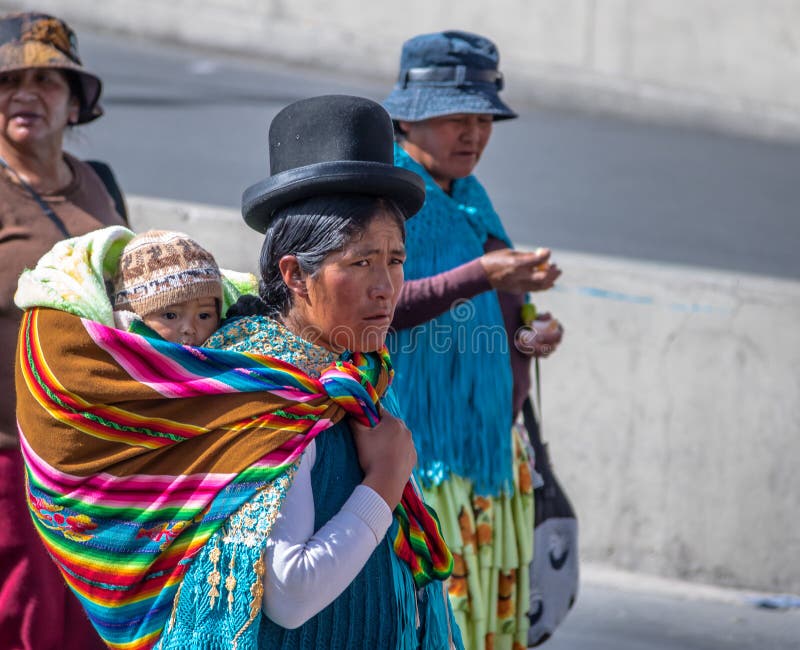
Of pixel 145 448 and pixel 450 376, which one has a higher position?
pixel 145 448

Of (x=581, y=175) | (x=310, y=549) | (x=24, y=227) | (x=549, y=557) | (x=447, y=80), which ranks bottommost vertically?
(x=549, y=557)

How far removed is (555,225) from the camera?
27.1 feet

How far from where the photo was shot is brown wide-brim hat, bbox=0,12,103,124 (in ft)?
12.1

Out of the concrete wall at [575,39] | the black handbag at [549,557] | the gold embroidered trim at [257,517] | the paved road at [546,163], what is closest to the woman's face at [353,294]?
the gold embroidered trim at [257,517]

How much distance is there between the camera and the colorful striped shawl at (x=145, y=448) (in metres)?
2.04

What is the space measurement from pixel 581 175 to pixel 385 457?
314 inches

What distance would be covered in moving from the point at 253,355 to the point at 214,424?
13 centimetres

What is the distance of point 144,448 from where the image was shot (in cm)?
205

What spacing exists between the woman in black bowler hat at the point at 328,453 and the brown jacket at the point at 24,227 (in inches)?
49.2

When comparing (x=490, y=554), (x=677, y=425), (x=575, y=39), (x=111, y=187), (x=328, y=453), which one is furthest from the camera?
(x=575, y=39)

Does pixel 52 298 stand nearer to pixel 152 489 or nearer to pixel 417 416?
pixel 152 489

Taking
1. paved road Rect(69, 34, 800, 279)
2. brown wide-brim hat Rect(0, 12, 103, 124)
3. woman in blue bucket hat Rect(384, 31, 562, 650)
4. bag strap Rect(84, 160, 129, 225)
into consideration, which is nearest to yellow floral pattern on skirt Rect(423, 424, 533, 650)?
woman in blue bucket hat Rect(384, 31, 562, 650)

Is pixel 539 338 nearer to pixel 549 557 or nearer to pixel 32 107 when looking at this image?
pixel 549 557

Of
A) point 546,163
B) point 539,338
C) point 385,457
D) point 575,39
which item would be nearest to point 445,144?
point 539,338
